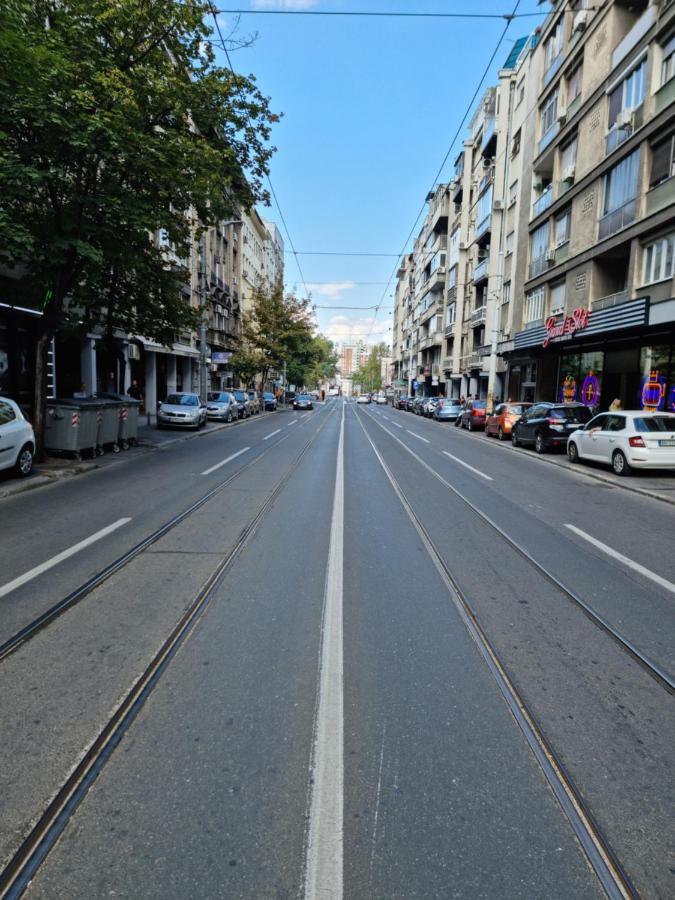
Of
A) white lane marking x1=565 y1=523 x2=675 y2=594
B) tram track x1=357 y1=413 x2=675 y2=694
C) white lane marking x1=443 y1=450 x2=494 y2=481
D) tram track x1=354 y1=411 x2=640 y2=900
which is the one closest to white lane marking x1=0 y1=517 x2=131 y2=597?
tram track x1=354 y1=411 x2=640 y2=900

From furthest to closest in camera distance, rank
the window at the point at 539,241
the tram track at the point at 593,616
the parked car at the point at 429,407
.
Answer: the parked car at the point at 429,407
the window at the point at 539,241
the tram track at the point at 593,616

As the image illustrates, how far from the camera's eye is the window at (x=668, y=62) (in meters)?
17.5

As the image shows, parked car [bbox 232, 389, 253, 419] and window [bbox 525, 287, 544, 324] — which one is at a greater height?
window [bbox 525, 287, 544, 324]

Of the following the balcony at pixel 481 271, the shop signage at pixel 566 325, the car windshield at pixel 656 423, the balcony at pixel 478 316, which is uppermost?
the balcony at pixel 481 271

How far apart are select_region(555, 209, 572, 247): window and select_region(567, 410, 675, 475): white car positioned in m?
14.8

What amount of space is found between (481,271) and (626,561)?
131 feet

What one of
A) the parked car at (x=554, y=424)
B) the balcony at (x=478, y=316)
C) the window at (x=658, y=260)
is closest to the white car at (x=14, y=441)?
the parked car at (x=554, y=424)

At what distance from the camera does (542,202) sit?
2838 cm

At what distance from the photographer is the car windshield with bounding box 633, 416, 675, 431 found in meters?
12.7

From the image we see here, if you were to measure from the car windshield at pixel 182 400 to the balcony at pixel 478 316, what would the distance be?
24.8m

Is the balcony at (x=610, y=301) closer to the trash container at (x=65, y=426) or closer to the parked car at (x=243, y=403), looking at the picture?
the trash container at (x=65, y=426)

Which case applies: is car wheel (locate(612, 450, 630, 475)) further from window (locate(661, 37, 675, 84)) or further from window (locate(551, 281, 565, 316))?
window (locate(551, 281, 565, 316))

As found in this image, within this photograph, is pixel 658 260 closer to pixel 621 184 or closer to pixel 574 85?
pixel 621 184

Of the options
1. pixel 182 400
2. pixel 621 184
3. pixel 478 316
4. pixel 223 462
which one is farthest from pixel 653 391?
pixel 478 316
